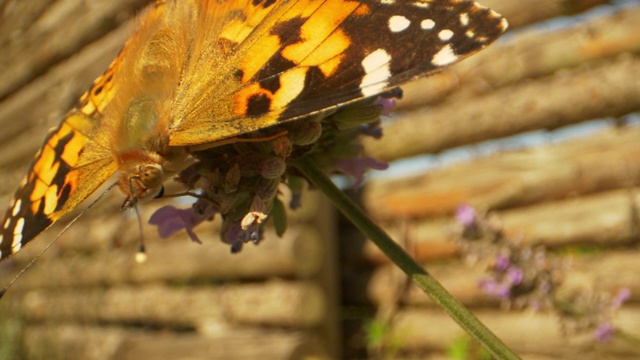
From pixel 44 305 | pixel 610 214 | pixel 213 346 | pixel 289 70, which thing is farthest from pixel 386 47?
pixel 44 305

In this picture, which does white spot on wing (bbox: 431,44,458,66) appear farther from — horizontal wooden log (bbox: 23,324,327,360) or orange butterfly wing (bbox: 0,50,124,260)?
horizontal wooden log (bbox: 23,324,327,360)

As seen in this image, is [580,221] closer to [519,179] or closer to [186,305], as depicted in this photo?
[519,179]

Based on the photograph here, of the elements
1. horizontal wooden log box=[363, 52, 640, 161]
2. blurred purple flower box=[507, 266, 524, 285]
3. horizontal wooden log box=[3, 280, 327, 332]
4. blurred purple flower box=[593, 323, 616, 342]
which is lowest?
horizontal wooden log box=[3, 280, 327, 332]

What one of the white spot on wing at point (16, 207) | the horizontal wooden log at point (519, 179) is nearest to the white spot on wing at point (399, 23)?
the white spot on wing at point (16, 207)

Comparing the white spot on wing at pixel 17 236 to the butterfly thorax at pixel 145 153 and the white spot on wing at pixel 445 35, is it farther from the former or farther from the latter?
the white spot on wing at pixel 445 35

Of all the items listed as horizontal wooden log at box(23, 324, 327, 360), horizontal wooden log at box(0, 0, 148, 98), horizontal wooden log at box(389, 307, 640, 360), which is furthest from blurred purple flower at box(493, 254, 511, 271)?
horizontal wooden log at box(0, 0, 148, 98)

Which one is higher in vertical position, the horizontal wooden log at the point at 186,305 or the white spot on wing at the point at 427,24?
the white spot on wing at the point at 427,24
